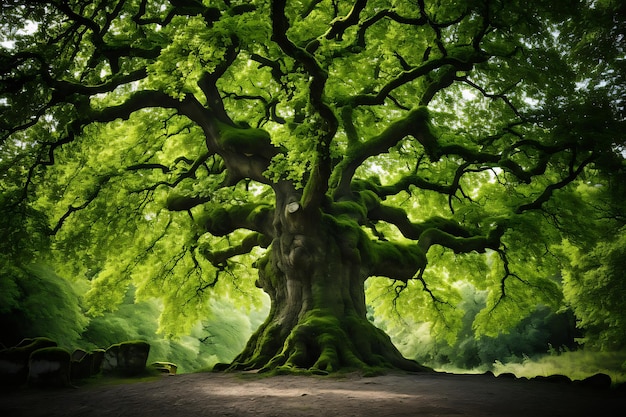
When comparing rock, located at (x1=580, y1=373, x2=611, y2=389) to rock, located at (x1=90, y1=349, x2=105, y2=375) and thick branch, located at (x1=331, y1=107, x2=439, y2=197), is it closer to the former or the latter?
thick branch, located at (x1=331, y1=107, x2=439, y2=197)

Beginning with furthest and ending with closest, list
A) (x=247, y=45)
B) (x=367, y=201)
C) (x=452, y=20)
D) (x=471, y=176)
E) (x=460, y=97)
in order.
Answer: (x=471, y=176) < (x=460, y=97) < (x=367, y=201) < (x=452, y=20) < (x=247, y=45)

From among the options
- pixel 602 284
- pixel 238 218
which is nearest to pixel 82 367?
pixel 238 218

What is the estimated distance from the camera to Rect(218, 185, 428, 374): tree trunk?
8.10 metres

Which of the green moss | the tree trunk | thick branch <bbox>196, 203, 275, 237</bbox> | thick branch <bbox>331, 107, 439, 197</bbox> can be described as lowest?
the green moss

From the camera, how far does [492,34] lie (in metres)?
10.8

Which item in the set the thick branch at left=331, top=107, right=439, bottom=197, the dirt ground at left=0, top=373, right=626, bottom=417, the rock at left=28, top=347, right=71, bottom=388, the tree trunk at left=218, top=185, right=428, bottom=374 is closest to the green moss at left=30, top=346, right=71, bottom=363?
the rock at left=28, top=347, right=71, bottom=388

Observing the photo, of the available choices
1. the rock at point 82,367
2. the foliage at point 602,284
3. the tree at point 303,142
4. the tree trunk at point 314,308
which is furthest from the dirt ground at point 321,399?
the foliage at point 602,284

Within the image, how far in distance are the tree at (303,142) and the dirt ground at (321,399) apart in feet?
6.57

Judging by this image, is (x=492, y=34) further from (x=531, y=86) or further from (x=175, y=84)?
(x=175, y=84)

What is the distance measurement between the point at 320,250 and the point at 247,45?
4.70m

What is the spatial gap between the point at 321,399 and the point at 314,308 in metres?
4.51

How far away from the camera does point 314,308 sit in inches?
360

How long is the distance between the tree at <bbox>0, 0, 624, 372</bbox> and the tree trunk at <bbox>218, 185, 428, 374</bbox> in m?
0.05

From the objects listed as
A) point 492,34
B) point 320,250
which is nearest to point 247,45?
point 320,250
